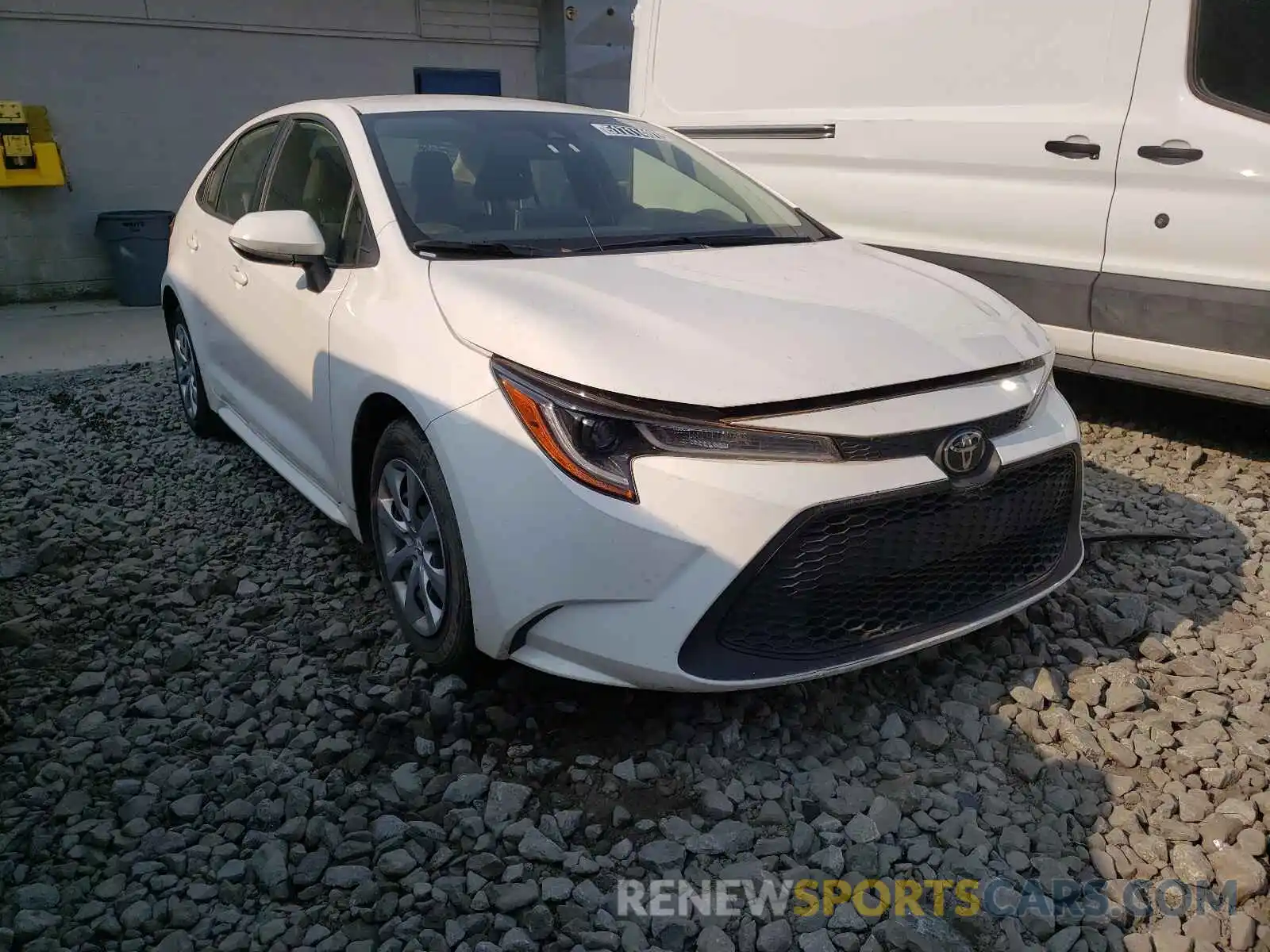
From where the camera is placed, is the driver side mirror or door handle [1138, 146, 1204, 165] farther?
door handle [1138, 146, 1204, 165]

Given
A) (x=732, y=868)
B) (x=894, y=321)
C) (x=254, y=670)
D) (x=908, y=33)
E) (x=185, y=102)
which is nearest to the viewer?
(x=732, y=868)

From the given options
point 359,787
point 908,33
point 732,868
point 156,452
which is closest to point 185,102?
point 156,452

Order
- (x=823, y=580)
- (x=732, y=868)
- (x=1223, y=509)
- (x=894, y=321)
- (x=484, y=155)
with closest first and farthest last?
(x=732, y=868) < (x=823, y=580) < (x=894, y=321) < (x=484, y=155) < (x=1223, y=509)

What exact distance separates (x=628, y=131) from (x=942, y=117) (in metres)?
1.70

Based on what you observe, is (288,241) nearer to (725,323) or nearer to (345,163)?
(345,163)

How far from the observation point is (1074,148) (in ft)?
13.8

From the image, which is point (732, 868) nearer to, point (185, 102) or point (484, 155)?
point (484, 155)

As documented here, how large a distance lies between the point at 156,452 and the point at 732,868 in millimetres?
3744

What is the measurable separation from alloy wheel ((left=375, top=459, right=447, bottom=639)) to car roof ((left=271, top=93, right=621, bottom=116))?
4.63 feet

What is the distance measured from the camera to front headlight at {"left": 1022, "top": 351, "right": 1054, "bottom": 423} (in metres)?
2.59

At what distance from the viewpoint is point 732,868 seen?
7.07 ft

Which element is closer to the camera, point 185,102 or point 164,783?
point 164,783

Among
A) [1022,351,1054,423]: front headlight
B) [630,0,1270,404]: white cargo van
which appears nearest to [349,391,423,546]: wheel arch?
[1022,351,1054,423]: front headlight

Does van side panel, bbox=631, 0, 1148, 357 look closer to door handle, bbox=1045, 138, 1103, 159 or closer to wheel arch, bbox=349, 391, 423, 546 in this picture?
door handle, bbox=1045, 138, 1103, 159
